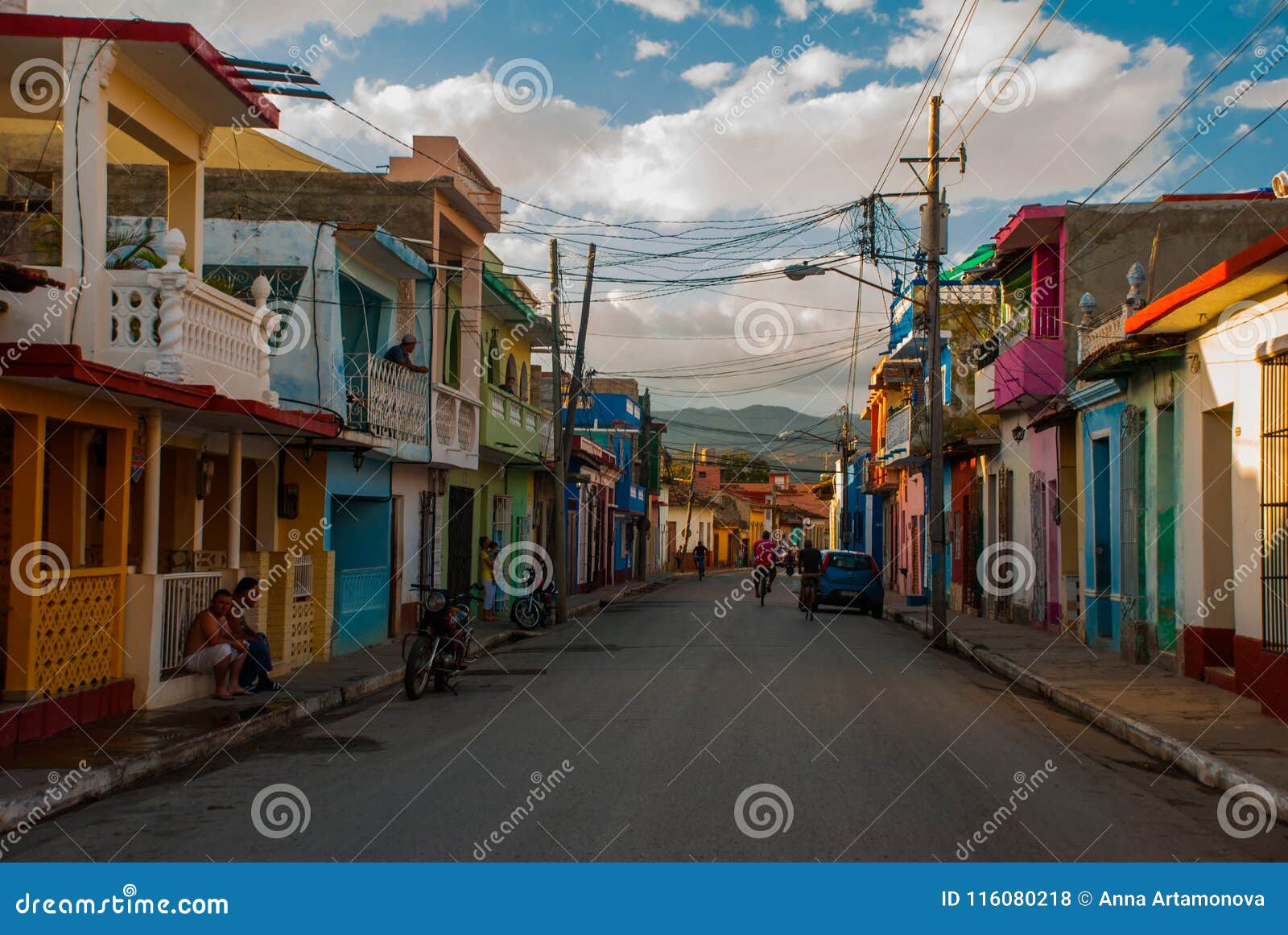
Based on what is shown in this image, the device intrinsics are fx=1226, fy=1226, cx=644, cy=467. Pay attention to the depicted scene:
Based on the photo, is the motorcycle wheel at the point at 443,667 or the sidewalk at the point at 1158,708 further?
the motorcycle wheel at the point at 443,667

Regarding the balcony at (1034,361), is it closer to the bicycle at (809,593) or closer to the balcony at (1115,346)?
the balcony at (1115,346)

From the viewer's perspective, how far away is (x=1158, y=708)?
41.6ft

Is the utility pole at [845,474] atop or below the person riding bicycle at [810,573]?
atop

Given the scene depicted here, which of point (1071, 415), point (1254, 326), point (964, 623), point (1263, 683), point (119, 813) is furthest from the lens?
point (964, 623)

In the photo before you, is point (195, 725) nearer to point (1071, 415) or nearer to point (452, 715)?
point (452, 715)

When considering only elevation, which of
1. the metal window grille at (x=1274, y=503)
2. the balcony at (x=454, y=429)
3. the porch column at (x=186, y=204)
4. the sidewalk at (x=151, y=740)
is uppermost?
the porch column at (x=186, y=204)

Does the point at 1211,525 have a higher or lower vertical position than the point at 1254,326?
lower

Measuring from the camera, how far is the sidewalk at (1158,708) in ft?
31.2

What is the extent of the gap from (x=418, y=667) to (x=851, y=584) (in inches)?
742

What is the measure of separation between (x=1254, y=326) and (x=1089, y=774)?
6187 millimetres

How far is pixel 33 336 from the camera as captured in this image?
10.7m

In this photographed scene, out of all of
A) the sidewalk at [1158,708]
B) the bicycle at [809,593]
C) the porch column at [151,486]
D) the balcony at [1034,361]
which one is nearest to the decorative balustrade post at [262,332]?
the porch column at [151,486]

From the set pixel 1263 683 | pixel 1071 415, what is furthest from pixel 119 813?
pixel 1071 415

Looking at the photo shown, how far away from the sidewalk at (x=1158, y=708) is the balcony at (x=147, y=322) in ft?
31.8
